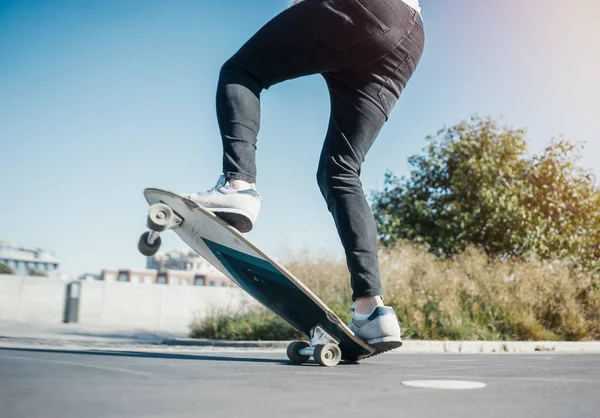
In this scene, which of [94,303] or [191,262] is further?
[191,262]

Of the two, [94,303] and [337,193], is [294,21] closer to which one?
[337,193]

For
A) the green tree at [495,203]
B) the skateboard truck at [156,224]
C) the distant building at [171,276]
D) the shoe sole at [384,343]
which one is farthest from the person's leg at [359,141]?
the distant building at [171,276]

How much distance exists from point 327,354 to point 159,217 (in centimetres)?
81

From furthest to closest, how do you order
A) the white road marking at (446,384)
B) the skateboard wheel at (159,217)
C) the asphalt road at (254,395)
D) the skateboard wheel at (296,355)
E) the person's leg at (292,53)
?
the skateboard wheel at (296,355) < the person's leg at (292,53) < the skateboard wheel at (159,217) < the white road marking at (446,384) < the asphalt road at (254,395)

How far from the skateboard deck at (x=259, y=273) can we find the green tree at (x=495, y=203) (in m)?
11.1

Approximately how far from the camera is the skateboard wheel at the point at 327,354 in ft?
7.11

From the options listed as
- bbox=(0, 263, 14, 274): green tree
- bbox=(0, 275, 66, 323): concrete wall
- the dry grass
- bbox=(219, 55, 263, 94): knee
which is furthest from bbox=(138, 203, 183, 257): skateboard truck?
bbox=(0, 263, 14, 274): green tree

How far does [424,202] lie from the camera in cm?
1416

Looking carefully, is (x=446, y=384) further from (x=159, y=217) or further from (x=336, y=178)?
(x=159, y=217)

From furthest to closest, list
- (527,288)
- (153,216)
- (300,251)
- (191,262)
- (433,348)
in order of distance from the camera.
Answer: (191,262) < (300,251) < (527,288) < (433,348) < (153,216)

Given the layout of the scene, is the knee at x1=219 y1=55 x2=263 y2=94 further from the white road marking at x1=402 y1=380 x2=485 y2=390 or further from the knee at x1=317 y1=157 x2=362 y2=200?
the white road marking at x1=402 y1=380 x2=485 y2=390

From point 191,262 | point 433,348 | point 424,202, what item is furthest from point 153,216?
point 191,262

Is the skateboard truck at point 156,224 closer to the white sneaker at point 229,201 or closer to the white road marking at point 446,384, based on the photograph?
the white sneaker at point 229,201

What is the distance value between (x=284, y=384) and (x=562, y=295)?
8000 millimetres
